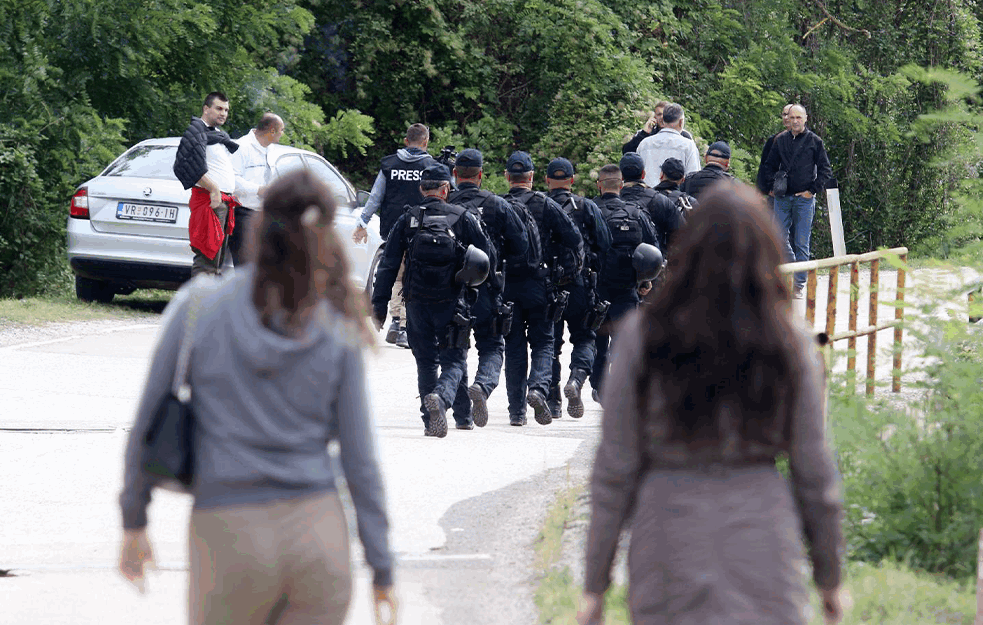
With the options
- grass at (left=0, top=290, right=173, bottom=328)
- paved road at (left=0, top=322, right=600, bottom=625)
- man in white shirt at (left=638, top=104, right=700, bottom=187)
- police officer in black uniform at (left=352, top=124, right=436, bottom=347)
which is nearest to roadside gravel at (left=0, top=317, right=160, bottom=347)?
grass at (left=0, top=290, right=173, bottom=328)

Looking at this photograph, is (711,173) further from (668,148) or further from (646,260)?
(646,260)

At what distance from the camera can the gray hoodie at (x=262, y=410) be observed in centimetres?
333

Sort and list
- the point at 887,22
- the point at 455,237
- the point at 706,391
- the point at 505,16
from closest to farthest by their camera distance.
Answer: the point at 706,391 < the point at 455,237 < the point at 505,16 < the point at 887,22

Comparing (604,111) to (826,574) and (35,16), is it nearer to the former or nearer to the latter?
(35,16)

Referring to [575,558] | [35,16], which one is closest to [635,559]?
[575,558]

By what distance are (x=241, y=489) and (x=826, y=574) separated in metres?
1.25

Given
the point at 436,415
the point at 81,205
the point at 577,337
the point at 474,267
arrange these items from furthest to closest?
1. the point at 81,205
2. the point at 577,337
3. the point at 436,415
4. the point at 474,267

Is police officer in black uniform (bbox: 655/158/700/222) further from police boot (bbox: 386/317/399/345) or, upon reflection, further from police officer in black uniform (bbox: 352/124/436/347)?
police boot (bbox: 386/317/399/345)

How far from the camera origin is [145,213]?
14992 mm

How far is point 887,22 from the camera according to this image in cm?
2739

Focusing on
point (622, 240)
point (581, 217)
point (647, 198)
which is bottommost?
point (622, 240)

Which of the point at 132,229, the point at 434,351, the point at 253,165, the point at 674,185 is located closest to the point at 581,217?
the point at 674,185

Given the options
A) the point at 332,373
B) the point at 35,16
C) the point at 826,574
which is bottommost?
the point at 826,574

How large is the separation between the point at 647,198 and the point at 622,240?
50 cm
